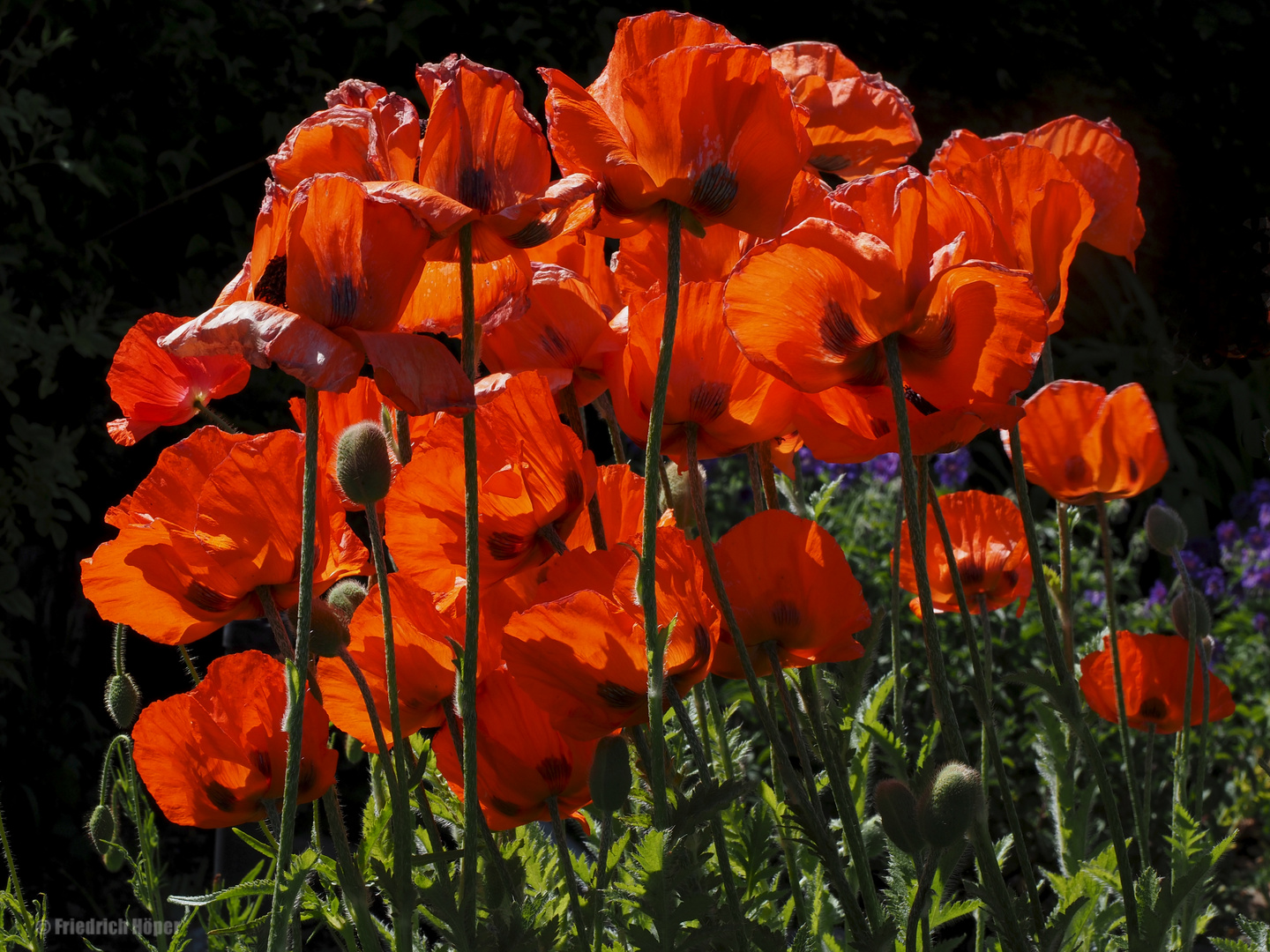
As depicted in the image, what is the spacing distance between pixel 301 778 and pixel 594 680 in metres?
0.26

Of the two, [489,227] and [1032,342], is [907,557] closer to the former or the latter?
[1032,342]

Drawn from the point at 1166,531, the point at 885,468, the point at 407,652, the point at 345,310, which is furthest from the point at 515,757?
the point at 885,468

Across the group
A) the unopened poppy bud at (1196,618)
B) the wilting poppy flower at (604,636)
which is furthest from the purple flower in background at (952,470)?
the wilting poppy flower at (604,636)

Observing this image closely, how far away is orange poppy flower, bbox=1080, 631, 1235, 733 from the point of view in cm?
109

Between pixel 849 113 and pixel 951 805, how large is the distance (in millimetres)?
614

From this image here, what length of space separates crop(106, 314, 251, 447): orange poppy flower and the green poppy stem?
0.98 feet

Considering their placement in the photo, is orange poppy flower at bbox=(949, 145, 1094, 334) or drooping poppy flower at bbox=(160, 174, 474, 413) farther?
orange poppy flower at bbox=(949, 145, 1094, 334)

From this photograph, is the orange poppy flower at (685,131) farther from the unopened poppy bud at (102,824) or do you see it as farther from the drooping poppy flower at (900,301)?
the unopened poppy bud at (102,824)

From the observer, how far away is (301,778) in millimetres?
794

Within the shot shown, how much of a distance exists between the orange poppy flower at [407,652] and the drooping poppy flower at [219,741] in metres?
0.06

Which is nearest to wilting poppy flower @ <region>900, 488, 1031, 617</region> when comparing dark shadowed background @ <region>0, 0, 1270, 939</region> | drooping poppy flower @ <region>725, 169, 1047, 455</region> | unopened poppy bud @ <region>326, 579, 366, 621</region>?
drooping poppy flower @ <region>725, 169, 1047, 455</region>

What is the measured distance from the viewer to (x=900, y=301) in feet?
2.13

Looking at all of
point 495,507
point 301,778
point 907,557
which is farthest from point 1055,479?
point 301,778

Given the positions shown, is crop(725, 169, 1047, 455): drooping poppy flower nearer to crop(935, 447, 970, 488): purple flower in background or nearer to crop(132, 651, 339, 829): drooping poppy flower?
crop(132, 651, 339, 829): drooping poppy flower
